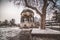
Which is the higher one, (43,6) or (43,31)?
(43,6)

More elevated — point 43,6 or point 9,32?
point 43,6

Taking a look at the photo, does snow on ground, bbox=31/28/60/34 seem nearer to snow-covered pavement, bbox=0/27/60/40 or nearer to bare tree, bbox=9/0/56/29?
snow-covered pavement, bbox=0/27/60/40

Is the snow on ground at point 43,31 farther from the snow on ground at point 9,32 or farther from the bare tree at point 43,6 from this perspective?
the snow on ground at point 9,32

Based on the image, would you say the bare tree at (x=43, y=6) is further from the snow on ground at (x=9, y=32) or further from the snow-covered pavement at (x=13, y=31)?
the snow on ground at (x=9, y=32)

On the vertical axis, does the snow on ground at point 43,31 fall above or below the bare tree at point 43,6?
below

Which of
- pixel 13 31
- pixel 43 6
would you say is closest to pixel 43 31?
pixel 43 6

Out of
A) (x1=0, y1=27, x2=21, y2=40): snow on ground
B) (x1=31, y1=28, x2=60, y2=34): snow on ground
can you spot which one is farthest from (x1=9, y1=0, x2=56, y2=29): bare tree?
(x1=0, y1=27, x2=21, y2=40): snow on ground

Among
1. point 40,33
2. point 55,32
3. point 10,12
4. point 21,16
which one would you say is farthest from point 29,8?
point 55,32

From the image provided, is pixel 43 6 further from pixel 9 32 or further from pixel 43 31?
pixel 9 32

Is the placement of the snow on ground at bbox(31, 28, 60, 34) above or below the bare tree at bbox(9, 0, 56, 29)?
below

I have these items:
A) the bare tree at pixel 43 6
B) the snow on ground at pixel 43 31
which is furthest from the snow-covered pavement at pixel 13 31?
the bare tree at pixel 43 6

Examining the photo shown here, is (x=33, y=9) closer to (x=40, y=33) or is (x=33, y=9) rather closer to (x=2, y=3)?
(x=40, y=33)

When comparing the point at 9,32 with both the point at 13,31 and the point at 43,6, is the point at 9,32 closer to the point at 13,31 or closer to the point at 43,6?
the point at 13,31

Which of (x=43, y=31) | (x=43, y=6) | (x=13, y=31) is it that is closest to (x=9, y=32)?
(x=13, y=31)
